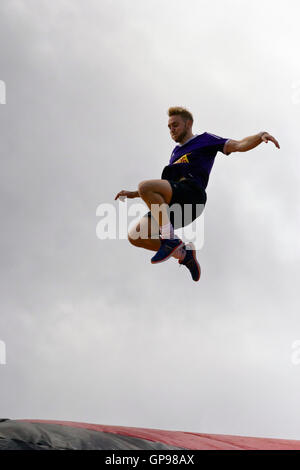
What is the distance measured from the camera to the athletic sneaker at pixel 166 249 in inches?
228

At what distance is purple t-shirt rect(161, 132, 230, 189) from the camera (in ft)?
19.9

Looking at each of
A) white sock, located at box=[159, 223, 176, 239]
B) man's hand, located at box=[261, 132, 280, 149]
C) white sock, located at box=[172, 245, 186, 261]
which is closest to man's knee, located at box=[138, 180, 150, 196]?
white sock, located at box=[159, 223, 176, 239]

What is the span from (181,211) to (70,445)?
8.30 ft

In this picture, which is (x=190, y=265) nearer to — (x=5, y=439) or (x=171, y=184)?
(x=171, y=184)

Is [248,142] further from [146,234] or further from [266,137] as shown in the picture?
[146,234]

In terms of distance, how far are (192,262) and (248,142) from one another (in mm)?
1482

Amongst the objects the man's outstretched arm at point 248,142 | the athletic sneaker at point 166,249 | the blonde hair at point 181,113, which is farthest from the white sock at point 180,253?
the blonde hair at point 181,113

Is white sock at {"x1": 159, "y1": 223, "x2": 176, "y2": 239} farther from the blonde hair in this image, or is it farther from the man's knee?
the blonde hair

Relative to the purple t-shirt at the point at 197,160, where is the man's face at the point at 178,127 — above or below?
above

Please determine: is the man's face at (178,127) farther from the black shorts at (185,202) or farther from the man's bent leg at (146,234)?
the man's bent leg at (146,234)

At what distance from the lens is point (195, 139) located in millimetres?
6215

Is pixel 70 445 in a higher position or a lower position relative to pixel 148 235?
lower
